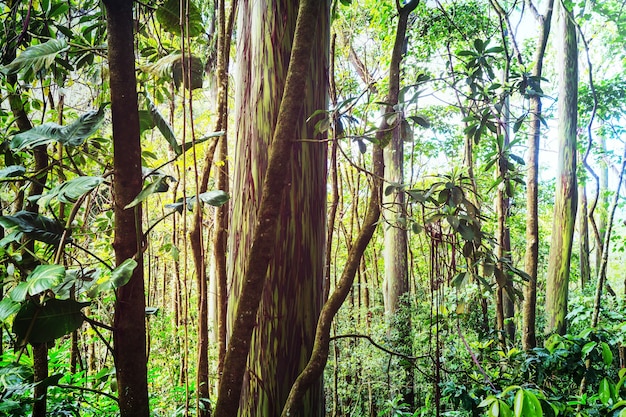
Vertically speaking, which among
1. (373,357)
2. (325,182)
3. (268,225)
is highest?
(325,182)

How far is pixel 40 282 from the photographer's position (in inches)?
27.8

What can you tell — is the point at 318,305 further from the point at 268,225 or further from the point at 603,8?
the point at 603,8

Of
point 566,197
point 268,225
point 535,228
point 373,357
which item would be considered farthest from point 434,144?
point 268,225

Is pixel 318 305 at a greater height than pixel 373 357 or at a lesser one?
greater

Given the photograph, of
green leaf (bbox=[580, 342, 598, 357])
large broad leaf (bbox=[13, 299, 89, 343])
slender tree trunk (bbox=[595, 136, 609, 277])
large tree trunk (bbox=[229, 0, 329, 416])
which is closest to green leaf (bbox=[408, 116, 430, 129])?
large tree trunk (bbox=[229, 0, 329, 416])

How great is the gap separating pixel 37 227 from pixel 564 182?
326 inches

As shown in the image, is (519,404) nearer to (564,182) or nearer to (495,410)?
(495,410)

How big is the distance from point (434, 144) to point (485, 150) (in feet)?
6.54

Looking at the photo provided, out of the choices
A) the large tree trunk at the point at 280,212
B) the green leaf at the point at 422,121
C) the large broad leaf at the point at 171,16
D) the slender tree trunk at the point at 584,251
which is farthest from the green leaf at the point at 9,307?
the slender tree trunk at the point at 584,251

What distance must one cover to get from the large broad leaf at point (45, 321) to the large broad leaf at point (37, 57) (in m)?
0.58

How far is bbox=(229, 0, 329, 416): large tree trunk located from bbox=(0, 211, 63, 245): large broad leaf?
46 centimetres

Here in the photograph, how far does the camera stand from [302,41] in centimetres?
80

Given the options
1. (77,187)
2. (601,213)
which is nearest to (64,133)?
(77,187)

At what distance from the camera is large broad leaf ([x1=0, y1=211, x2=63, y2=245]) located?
33.4 inches
